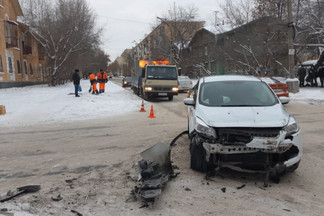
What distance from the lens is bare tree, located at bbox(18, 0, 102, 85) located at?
33.6m

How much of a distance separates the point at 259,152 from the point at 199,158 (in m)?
1.00

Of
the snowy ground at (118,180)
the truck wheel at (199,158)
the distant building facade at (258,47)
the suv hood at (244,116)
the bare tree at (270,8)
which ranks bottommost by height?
the snowy ground at (118,180)

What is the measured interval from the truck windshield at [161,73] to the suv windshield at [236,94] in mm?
11654

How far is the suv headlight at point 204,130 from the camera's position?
4.30m

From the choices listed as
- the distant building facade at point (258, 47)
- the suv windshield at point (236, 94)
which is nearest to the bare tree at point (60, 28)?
the distant building facade at point (258, 47)

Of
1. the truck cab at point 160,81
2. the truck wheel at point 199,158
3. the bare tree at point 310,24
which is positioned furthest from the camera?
the bare tree at point 310,24

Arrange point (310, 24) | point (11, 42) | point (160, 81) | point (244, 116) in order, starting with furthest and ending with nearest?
1. point (11, 42)
2. point (310, 24)
3. point (160, 81)
4. point (244, 116)

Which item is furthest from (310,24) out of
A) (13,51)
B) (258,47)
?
(13,51)

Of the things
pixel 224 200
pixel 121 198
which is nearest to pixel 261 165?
pixel 224 200

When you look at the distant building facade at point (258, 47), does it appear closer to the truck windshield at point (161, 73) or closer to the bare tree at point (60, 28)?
the truck windshield at point (161, 73)

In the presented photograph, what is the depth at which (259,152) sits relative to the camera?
4.20 m

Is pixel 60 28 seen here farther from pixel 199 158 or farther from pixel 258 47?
pixel 199 158

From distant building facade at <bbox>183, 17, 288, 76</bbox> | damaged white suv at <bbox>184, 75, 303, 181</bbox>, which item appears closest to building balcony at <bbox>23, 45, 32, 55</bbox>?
distant building facade at <bbox>183, 17, 288, 76</bbox>

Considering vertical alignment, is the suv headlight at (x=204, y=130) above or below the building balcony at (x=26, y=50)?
below
